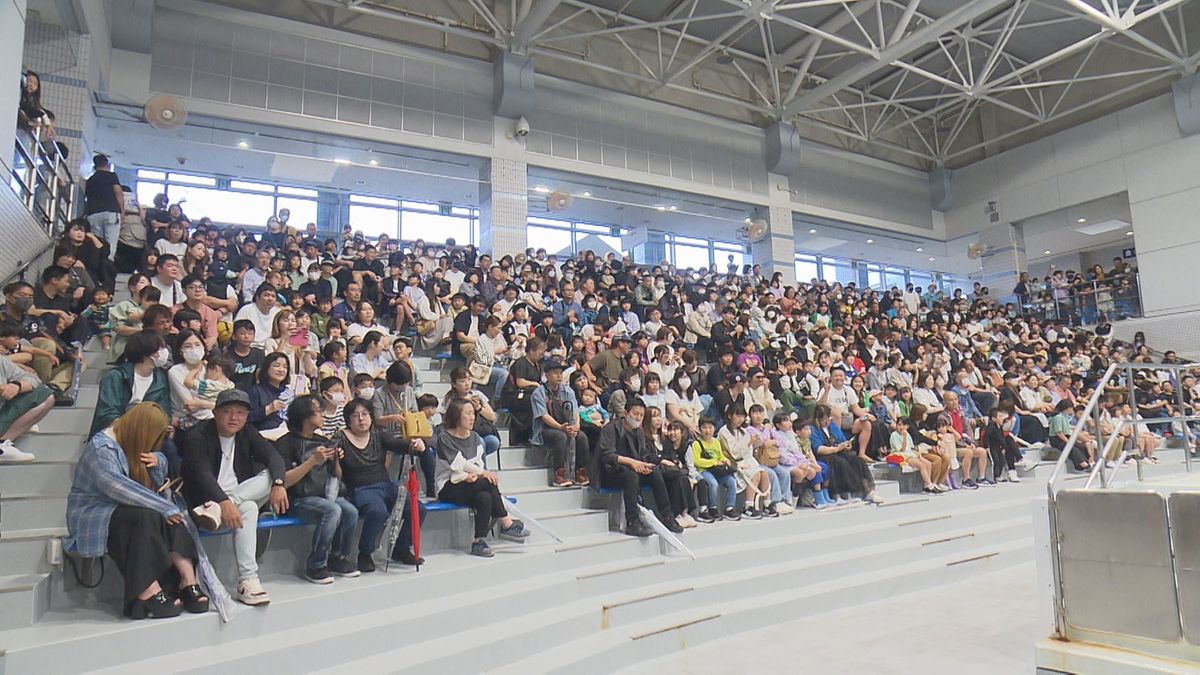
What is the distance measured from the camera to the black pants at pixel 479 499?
4.74 metres

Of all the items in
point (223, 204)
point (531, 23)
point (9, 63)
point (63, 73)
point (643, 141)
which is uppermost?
point (531, 23)

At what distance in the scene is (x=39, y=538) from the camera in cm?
356

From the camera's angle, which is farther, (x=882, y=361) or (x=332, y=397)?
(x=882, y=361)

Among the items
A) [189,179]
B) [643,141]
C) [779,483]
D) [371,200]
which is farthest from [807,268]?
[189,179]

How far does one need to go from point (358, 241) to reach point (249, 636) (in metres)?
7.68

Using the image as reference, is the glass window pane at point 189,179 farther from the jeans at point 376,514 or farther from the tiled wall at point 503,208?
the jeans at point 376,514

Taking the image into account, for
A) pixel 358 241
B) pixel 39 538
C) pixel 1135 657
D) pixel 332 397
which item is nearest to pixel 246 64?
pixel 358 241

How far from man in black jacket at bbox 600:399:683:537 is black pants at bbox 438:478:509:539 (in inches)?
43.4

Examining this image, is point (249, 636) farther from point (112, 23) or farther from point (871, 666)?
point (112, 23)

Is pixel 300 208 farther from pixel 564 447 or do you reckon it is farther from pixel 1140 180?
pixel 1140 180

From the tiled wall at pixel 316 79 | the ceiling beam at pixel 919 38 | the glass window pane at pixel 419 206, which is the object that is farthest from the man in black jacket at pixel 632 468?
the glass window pane at pixel 419 206

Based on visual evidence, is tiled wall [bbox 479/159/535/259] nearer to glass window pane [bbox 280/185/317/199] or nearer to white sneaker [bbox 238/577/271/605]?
glass window pane [bbox 280/185/317/199]

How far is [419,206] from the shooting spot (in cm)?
1462

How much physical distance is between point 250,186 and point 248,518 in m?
11.4
